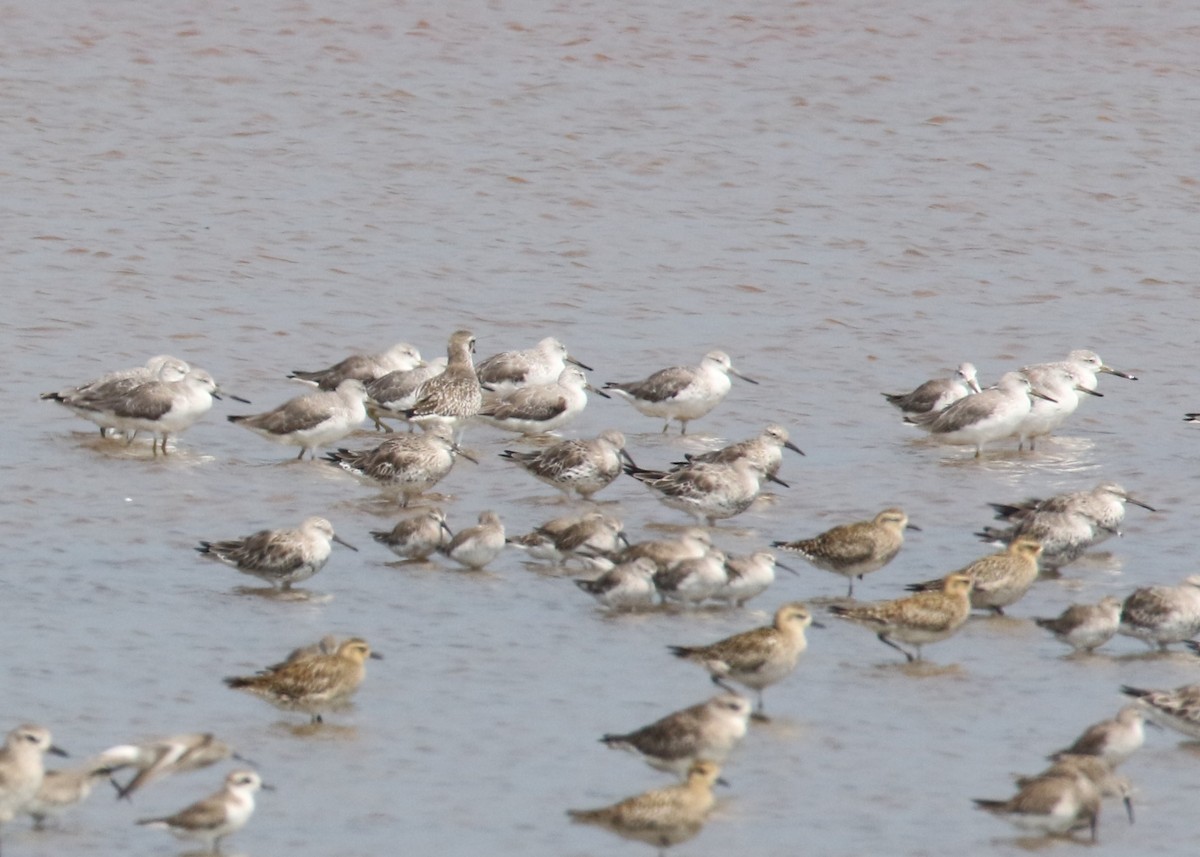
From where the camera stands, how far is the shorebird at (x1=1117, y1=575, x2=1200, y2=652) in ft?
40.7

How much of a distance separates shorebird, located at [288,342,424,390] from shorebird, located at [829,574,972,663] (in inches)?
309

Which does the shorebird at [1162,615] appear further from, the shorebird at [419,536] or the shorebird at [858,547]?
the shorebird at [419,536]

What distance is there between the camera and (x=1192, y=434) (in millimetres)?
18609

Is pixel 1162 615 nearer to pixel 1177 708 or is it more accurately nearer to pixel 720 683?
pixel 1177 708

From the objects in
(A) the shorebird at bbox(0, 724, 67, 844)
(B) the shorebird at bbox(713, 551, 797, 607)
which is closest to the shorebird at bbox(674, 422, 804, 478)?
(B) the shorebird at bbox(713, 551, 797, 607)

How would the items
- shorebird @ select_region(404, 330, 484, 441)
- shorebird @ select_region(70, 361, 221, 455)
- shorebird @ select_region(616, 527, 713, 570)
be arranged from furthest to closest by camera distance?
shorebird @ select_region(404, 330, 484, 441) → shorebird @ select_region(70, 361, 221, 455) → shorebird @ select_region(616, 527, 713, 570)

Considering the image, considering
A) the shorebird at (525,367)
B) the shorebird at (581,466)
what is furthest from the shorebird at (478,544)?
the shorebird at (525,367)

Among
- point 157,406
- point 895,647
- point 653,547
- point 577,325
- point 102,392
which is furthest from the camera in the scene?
point 577,325

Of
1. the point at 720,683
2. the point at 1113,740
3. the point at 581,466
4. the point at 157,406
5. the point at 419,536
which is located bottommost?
the point at 157,406

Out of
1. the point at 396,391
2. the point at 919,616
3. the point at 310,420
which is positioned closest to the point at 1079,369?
the point at 396,391

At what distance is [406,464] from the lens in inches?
630

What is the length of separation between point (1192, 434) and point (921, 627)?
726cm

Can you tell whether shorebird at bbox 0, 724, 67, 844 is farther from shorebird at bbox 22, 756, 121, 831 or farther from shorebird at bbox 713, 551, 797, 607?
shorebird at bbox 713, 551, 797, 607

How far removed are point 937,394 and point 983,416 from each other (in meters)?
0.63
